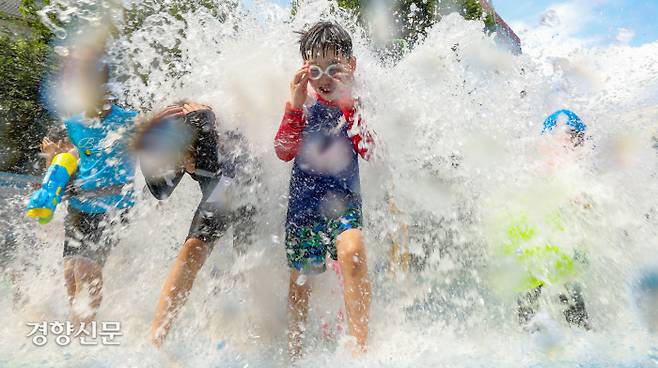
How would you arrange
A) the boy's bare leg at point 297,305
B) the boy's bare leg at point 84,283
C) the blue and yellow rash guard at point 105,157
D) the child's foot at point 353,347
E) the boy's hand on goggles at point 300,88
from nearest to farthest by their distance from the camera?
the child's foot at point 353,347 < the boy's hand on goggles at point 300,88 < the boy's bare leg at point 297,305 < the boy's bare leg at point 84,283 < the blue and yellow rash guard at point 105,157

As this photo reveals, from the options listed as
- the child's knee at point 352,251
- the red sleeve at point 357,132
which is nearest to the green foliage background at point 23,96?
the red sleeve at point 357,132

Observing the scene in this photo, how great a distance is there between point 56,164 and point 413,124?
189 centimetres

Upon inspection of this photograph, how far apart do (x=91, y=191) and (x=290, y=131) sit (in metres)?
1.11

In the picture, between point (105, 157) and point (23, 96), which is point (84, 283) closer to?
point (105, 157)

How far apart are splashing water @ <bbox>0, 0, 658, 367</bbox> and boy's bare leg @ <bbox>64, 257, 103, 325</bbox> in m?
0.12

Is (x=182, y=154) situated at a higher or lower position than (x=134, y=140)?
higher

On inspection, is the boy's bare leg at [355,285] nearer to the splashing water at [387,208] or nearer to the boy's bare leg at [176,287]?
the splashing water at [387,208]

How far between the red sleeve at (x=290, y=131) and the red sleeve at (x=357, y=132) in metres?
0.22

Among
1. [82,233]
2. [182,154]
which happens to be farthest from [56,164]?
[182,154]

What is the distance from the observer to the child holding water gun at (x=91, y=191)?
2482 mm

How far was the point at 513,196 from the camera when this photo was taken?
282 centimetres

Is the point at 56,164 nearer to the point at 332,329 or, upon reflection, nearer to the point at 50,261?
the point at 50,261

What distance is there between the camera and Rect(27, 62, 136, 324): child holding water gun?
97.7 inches

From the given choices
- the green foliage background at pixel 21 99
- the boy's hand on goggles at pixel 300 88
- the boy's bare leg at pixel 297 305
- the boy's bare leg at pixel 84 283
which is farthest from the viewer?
the green foliage background at pixel 21 99
